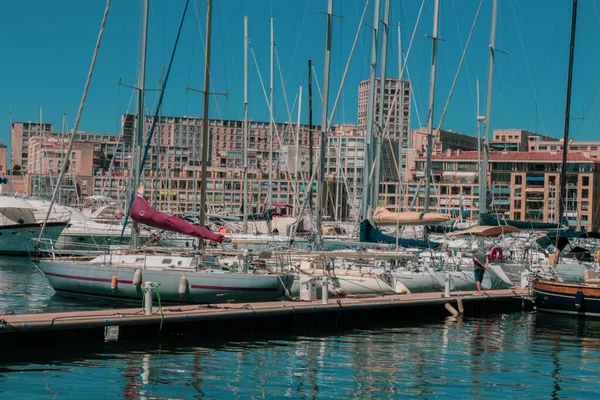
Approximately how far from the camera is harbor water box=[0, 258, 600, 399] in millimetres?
18172

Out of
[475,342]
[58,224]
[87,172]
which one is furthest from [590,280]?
[87,172]

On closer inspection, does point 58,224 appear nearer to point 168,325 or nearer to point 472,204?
point 168,325

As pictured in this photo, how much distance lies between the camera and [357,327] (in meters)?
28.1

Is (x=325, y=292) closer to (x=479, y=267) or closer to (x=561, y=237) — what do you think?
(x=479, y=267)

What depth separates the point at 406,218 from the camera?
130ft

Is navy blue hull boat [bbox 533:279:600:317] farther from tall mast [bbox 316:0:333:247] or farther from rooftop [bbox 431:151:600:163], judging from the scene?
rooftop [bbox 431:151:600:163]

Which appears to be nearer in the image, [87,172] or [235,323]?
[235,323]

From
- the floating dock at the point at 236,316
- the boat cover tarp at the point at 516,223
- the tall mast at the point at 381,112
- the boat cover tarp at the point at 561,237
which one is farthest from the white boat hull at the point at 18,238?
the floating dock at the point at 236,316

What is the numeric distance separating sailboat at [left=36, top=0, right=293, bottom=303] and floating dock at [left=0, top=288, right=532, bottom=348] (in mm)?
1354

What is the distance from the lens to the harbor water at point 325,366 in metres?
18.2

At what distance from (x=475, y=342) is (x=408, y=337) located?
188cm

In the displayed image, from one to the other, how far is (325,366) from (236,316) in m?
4.84

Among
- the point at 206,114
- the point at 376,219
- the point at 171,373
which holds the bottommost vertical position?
the point at 171,373

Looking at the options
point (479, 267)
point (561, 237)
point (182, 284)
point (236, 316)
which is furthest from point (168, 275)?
point (561, 237)
